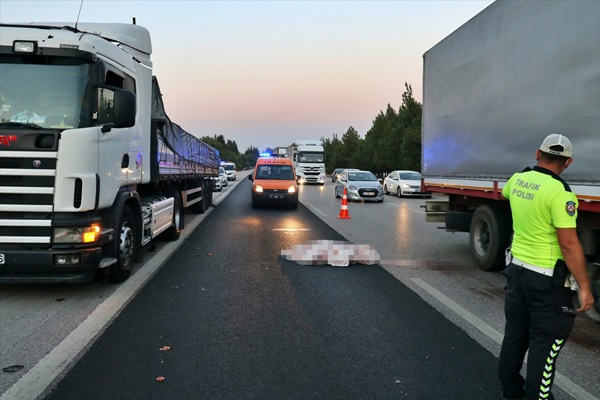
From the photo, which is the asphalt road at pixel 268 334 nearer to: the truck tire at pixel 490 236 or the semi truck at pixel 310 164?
the truck tire at pixel 490 236

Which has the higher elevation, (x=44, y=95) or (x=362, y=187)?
(x=44, y=95)

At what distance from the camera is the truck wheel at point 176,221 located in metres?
10.3

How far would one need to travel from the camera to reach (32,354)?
411 cm

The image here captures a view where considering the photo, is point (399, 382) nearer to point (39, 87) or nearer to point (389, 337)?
point (389, 337)

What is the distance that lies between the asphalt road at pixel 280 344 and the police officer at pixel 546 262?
664 millimetres

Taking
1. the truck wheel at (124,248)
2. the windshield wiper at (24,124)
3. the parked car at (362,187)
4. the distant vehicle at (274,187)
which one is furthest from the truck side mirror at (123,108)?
the parked car at (362,187)

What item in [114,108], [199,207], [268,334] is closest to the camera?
[268,334]

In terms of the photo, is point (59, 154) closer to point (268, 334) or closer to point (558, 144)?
point (268, 334)

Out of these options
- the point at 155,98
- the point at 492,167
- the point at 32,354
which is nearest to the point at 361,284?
the point at 492,167

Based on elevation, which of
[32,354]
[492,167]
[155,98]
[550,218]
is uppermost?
[155,98]

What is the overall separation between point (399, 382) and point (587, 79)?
3.82 metres

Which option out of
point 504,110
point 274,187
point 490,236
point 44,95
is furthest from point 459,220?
point 274,187

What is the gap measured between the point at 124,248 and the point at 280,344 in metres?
3.22

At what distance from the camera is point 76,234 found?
5.45 m
